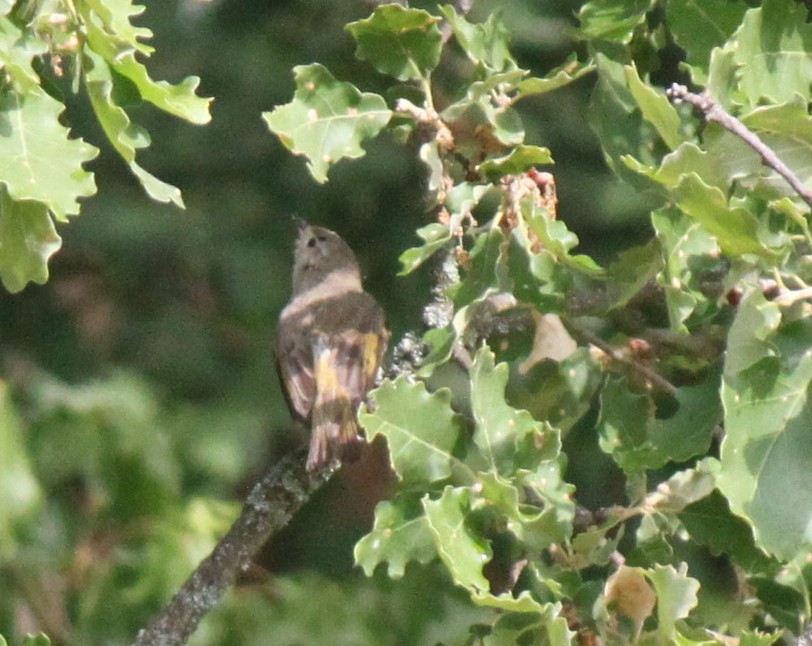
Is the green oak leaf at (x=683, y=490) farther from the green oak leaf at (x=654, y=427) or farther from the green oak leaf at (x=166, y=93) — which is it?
the green oak leaf at (x=166, y=93)

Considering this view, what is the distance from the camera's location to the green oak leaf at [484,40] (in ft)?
8.98

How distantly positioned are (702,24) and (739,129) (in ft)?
2.18

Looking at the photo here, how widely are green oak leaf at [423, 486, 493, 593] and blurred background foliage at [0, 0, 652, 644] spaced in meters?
1.89

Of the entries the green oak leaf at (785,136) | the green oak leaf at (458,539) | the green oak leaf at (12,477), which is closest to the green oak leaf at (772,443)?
the green oak leaf at (785,136)

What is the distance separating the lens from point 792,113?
236 cm

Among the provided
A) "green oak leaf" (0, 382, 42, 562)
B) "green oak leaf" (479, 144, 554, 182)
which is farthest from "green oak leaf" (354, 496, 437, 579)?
"green oak leaf" (0, 382, 42, 562)

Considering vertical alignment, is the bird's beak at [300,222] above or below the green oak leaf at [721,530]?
below

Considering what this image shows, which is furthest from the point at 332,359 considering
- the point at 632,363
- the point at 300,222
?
the point at 632,363

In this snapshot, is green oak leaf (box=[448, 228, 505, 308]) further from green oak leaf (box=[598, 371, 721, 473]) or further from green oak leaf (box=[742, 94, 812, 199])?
green oak leaf (box=[742, 94, 812, 199])

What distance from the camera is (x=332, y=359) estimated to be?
4.07 meters

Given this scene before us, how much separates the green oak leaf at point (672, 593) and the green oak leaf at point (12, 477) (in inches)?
83.5

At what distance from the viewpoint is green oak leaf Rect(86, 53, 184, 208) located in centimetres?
228

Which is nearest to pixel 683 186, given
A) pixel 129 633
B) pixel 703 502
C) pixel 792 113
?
pixel 792 113

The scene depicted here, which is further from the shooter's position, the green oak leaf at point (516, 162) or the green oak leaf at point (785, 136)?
the green oak leaf at point (516, 162)
